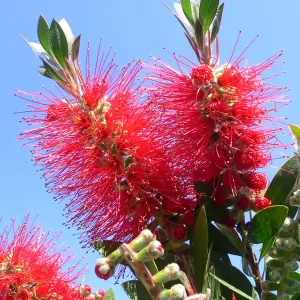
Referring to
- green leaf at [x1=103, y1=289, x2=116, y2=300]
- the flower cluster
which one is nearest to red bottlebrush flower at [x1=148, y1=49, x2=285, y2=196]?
the flower cluster

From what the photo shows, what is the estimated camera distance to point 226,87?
2.17 meters

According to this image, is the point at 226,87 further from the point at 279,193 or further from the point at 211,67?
the point at 279,193

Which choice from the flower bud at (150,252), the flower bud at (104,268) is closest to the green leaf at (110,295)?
the flower bud at (104,268)

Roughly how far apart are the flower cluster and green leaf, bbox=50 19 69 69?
383mm

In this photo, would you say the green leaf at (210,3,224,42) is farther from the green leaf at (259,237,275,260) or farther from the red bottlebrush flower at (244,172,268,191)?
the green leaf at (259,237,275,260)

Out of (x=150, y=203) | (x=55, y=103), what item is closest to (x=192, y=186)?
(x=150, y=203)

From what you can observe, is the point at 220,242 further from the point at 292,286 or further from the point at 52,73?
the point at 52,73

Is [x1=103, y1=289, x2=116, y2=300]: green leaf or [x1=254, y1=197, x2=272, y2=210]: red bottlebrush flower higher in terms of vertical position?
[x1=254, y1=197, x2=272, y2=210]: red bottlebrush flower

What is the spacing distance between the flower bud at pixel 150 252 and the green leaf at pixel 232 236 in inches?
31.2

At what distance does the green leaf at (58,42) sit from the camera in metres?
2.17

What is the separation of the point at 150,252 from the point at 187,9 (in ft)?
3.91

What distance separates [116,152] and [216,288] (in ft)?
2.00

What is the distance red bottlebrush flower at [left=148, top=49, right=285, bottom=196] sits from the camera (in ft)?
6.90

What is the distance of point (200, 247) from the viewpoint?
198cm
